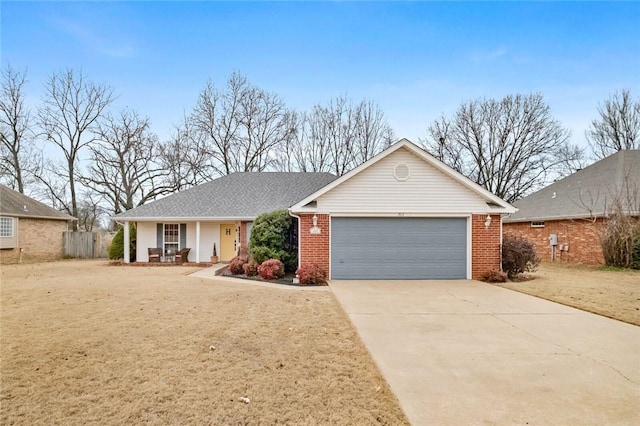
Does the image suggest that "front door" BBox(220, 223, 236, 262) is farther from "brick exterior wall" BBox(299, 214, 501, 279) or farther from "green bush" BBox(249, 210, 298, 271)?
"brick exterior wall" BBox(299, 214, 501, 279)

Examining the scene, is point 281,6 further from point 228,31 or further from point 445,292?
point 445,292

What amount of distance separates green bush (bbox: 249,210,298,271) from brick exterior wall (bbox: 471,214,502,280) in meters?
6.25

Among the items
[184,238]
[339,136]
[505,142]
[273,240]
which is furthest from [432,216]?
[505,142]

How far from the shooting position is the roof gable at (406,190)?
41.2 ft

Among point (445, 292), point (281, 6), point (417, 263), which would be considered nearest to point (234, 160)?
point (281, 6)

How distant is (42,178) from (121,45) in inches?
878

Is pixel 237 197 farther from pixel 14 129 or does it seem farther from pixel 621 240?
pixel 14 129

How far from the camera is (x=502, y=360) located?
490 cm

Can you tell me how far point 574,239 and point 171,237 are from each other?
20.2 meters

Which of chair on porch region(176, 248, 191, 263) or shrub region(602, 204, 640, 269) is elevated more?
shrub region(602, 204, 640, 269)

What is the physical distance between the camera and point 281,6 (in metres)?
12.3

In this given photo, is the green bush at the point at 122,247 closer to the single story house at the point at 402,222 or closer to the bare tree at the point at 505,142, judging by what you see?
the single story house at the point at 402,222

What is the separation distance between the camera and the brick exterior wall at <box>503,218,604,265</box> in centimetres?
1748

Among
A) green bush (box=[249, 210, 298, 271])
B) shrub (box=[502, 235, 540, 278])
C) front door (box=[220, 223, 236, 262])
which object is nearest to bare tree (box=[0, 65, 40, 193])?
front door (box=[220, 223, 236, 262])
